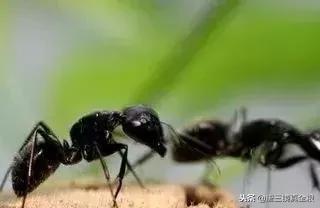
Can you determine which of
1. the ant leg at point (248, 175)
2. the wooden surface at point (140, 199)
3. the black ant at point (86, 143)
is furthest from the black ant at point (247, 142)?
the wooden surface at point (140, 199)

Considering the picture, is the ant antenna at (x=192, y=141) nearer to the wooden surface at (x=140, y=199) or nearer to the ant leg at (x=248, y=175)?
the ant leg at (x=248, y=175)

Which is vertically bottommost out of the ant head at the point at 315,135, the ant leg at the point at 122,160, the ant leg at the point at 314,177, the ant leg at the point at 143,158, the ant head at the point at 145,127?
the ant leg at the point at 314,177

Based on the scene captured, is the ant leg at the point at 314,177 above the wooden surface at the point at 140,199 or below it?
below

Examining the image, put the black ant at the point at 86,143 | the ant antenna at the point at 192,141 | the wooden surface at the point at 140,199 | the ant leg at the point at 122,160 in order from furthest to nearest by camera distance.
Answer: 1. the ant antenna at the point at 192,141
2. the black ant at the point at 86,143
3. the ant leg at the point at 122,160
4. the wooden surface at the point at 140,199

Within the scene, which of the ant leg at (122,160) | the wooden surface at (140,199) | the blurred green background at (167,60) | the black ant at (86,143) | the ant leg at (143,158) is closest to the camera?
the wooden surface at (140,199)

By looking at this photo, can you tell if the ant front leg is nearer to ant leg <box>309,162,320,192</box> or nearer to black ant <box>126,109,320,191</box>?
black ant <box>126,109,320,191</box>

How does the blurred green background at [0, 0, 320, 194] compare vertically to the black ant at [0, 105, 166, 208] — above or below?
above

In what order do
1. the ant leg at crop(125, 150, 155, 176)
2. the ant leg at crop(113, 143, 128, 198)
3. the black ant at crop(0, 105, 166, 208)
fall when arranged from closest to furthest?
1. the ant leg at crop(113, 143, 128, 198)
2. the black ant at crop(0, 105, 166, 208)
3. the ant leg at crop(125, 150, 155, 176)

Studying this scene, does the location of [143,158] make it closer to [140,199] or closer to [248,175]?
[248,175]

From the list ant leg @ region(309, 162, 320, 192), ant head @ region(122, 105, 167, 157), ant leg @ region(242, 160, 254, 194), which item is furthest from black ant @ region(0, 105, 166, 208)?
ant leg @ region(309, 162, 320, 192)
